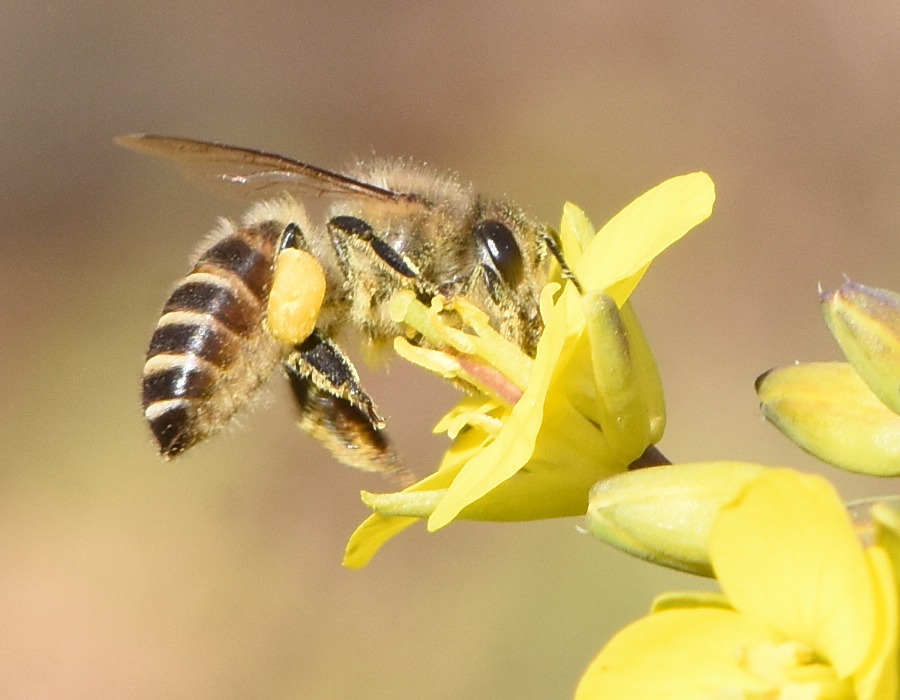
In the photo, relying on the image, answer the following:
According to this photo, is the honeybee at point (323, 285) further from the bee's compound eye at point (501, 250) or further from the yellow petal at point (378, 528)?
the yellow petal at point (378, 528)

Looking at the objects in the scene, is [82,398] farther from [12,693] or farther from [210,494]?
[12,693]

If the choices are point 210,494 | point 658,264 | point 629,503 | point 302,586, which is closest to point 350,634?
point 302,586

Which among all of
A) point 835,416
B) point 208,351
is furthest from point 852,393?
point 208,351

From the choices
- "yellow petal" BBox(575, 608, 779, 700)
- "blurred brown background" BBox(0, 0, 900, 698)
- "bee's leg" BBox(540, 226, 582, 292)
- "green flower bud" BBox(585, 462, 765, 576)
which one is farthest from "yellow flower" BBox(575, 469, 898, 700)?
"blurred brown background" BBox(0, 0, 900, 698)

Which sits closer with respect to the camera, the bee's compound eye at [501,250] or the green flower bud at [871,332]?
the green flower bud at [871,332]

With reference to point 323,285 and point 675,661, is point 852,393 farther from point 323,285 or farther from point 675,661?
point 323,285

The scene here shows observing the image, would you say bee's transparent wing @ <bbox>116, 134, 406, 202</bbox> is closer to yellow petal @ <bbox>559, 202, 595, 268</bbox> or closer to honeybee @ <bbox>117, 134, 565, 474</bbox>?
honeybee @ <bbox>117, 134, 565, 474</bbox>

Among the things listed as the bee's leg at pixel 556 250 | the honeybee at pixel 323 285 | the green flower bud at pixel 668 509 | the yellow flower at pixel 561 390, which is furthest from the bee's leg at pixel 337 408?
the green flower bud at pixel 668 509
